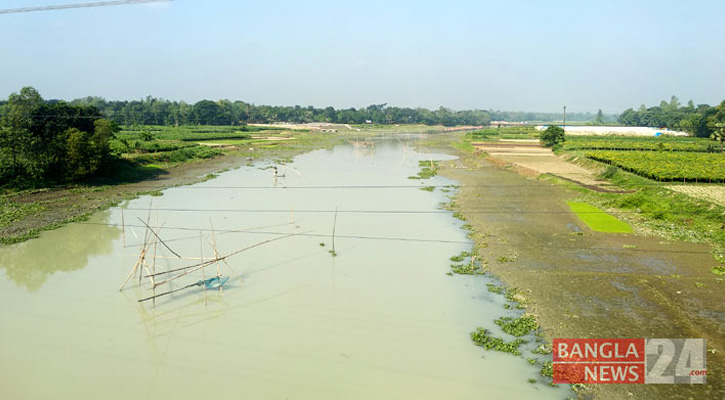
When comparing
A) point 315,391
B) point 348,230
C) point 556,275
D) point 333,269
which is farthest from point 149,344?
point 556,275

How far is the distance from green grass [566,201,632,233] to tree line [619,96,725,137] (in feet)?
88.8

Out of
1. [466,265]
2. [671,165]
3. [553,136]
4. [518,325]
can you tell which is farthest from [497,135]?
[518,325]

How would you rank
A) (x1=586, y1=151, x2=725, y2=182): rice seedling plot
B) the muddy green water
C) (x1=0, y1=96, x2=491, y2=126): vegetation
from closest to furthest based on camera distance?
1. the muddy green water
2. (x1=586, y1=151, x2=725, y2=182): rice seedling plot
3. (x1=0, y1=96, x2=491, y2=126): vegetation

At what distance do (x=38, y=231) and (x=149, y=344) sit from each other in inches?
418

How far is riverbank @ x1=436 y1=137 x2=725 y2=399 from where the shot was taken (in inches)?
354

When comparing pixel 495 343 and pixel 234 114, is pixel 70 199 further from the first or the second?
pixel 234 114

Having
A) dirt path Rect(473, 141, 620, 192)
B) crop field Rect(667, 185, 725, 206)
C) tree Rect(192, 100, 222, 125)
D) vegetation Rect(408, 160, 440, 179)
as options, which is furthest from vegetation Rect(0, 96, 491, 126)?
crop field Rect(667, 185, 725, 206)

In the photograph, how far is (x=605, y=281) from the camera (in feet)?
38.8

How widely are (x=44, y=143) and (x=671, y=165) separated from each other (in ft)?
120

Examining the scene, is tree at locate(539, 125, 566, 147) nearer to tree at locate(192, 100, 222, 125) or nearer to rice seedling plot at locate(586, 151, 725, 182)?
rice seedling plot at locate(586, 151, 725, 182)

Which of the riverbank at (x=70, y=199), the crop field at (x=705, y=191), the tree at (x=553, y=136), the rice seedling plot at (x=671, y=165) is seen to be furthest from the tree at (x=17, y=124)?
the tree at (x=553, y=136)

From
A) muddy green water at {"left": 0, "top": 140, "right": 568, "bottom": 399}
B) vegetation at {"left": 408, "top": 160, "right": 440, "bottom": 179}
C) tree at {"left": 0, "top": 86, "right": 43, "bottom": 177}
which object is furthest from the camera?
vegetation at {"left": 408, "top": 160, "right": 440, "bottom": 179}

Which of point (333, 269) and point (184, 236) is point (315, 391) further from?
point (184, 236)

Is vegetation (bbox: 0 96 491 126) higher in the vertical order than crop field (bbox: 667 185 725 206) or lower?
higher
